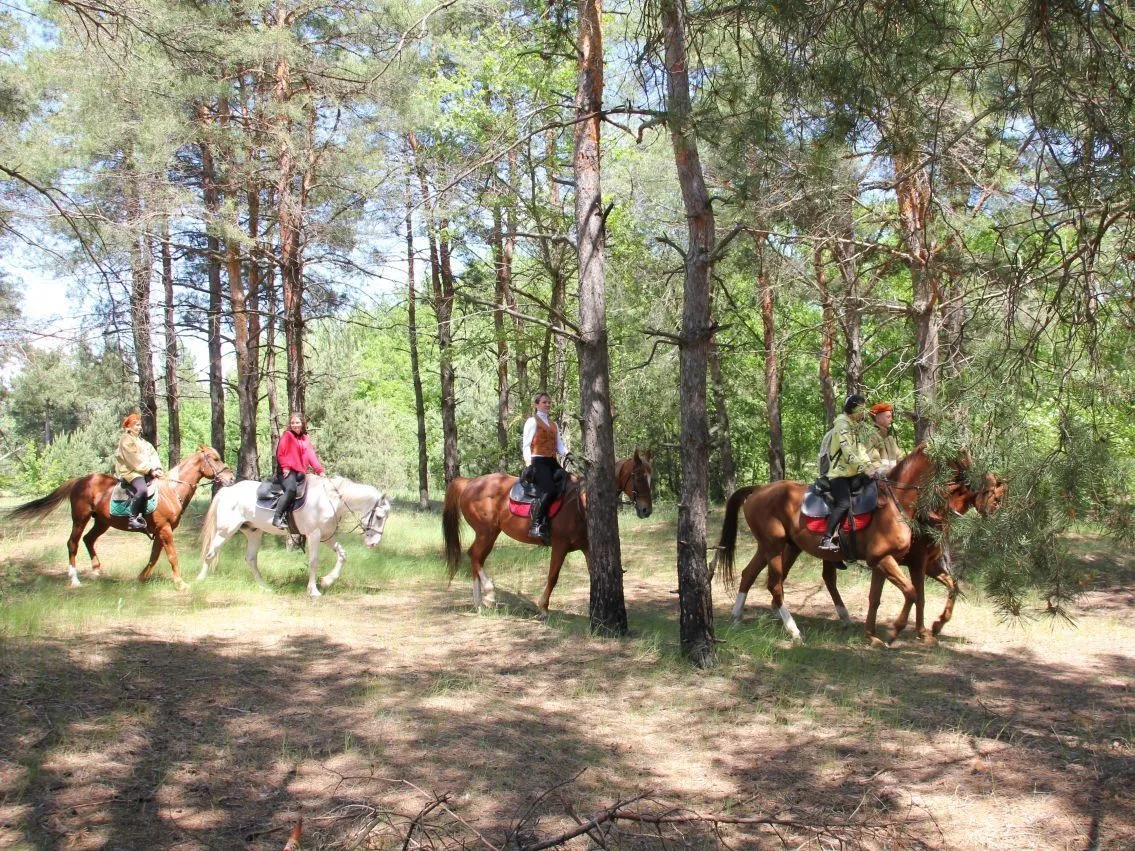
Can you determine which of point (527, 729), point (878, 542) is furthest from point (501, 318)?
point (527, 729)

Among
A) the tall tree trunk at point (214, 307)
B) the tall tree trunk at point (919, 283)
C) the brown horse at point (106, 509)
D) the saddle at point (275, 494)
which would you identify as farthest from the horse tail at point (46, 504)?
the tall tree trunk at point (919, 283)

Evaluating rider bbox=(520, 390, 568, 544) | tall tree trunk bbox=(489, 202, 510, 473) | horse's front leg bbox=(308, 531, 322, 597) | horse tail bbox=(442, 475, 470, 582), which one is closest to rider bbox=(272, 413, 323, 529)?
horse's front leg bbox=(308, 531, 322, 597)

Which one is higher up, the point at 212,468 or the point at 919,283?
the point at 919,283

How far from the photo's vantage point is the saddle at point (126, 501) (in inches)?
443

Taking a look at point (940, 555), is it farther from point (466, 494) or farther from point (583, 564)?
point (583, 564)

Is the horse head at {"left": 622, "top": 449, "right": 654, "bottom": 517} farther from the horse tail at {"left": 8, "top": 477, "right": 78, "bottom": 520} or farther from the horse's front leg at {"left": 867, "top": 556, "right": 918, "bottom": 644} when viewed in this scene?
the horse tail at {"left": 8, "top": 477, "right": 78, "bottom": 520}

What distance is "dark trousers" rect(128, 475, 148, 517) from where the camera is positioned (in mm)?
11188

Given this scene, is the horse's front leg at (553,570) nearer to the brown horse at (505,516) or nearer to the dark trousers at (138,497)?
the brown horse at (505,516)

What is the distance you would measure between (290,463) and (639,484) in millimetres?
4361

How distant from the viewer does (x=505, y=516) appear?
10664 mm

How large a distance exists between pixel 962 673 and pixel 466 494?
5.86 meters

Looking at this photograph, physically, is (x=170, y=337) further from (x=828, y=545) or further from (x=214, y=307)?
(x=828, y=545)

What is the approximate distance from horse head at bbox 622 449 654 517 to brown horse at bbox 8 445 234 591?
557cm

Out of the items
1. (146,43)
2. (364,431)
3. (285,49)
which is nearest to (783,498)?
(146,43)
